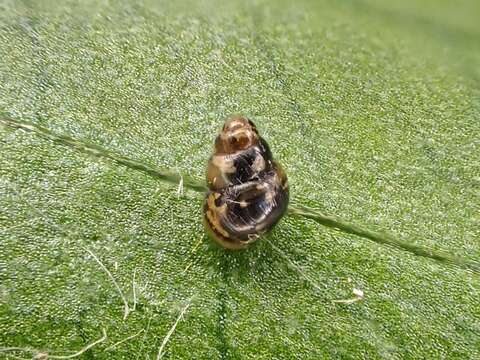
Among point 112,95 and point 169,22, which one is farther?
point 169,22

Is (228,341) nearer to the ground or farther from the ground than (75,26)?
nearer to the ground

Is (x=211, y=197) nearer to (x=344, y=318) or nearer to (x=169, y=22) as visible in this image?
(x=344, y=318)

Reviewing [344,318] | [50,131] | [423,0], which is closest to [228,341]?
[344,318]

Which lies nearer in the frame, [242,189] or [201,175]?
[242,189]
